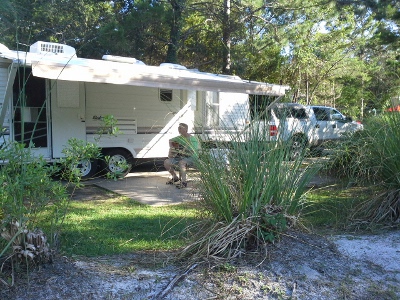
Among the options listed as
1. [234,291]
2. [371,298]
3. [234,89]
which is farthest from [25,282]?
[234,89]

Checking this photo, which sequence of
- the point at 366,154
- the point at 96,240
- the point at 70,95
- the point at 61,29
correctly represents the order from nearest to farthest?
the point at 96,240 → the point at 366,154 → the point at 70,95 → the point at 61,29

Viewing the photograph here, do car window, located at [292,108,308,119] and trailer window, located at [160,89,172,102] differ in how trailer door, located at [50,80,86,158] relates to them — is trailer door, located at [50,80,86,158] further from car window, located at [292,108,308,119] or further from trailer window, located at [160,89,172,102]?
car window, located at [292,108,308,119]

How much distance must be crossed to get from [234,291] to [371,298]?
3.63 feet

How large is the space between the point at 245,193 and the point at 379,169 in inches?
94.1

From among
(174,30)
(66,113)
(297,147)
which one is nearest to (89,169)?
(66,113)

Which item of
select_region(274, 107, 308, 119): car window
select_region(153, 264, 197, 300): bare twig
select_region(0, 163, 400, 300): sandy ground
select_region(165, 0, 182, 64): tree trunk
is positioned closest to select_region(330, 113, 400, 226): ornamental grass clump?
select_region(0, 163, 400, 300): sandy ground

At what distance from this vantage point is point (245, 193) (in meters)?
4.07

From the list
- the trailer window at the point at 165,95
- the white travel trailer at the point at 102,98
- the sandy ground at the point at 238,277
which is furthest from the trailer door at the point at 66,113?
the sandy ground at the point at 238,277

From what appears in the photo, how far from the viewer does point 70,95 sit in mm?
9484

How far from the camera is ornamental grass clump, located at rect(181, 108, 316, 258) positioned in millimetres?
4020

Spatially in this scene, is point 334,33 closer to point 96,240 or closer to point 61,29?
point 61,29

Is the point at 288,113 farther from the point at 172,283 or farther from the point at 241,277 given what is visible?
the point at 172,283

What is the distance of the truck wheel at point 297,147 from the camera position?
14.5ft

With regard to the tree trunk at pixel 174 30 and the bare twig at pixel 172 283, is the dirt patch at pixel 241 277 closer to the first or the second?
the bare twig at pixel 172 283
